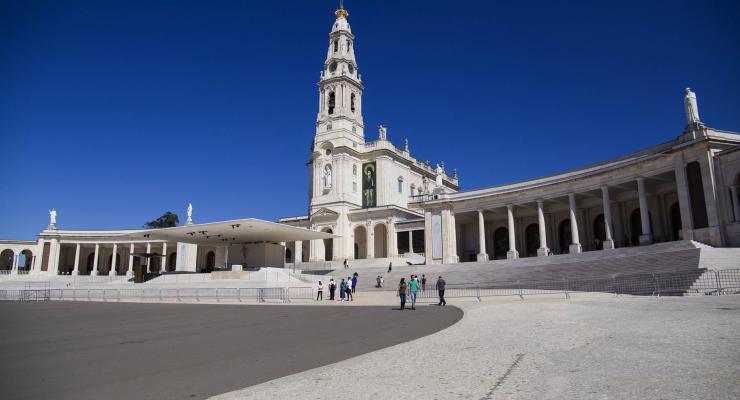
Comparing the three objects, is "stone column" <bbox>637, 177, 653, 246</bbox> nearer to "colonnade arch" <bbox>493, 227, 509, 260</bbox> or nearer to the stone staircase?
the stone staircase

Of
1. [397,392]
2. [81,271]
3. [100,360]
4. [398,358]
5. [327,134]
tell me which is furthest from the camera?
[81,271]

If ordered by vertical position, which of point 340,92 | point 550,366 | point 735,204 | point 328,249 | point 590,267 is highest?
point 340,92

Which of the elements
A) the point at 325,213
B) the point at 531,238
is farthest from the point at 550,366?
the point at 325,213

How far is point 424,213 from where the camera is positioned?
172 feet

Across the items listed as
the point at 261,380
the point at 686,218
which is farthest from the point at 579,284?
the point at 261,380

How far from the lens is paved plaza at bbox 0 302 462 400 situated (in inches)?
264

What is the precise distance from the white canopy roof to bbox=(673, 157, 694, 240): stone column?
1141 inches

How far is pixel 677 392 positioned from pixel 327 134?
198ft

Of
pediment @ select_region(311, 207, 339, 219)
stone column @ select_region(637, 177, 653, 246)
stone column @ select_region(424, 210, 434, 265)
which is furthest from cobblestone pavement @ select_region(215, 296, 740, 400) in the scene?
pediment @ select_region(311, 207, 339, 219)

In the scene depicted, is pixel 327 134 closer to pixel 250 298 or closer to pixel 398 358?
pixel 250 298

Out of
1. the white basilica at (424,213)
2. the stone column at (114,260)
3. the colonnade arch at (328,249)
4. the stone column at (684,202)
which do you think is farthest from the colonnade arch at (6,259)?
the stone column at (684,202)

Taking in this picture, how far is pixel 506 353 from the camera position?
8039 millimetres

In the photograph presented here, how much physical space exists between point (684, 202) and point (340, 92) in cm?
4393

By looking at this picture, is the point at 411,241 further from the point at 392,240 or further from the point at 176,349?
the point at 176,349
